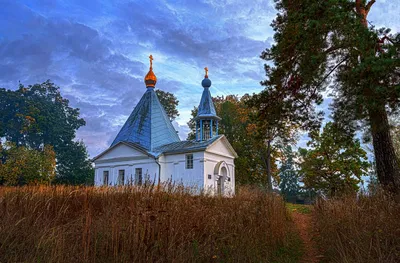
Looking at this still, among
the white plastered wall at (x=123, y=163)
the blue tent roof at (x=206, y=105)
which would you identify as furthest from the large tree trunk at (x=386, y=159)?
the blue tent roof at (x=206, y=105)

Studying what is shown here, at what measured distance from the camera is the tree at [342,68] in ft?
23.6

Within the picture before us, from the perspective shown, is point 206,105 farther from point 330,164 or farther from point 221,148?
point 330,164

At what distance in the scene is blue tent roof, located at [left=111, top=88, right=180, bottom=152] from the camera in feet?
82.5

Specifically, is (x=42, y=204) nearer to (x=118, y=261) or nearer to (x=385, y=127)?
(x=118, y=261)

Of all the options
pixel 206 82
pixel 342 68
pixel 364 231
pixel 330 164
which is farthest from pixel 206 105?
pixel 364 231

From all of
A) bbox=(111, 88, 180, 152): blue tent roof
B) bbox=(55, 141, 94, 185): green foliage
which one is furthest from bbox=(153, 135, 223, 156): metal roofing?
bbox=(55, 141, 94, 185): green foliage

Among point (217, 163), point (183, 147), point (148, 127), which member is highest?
point (148, 127)

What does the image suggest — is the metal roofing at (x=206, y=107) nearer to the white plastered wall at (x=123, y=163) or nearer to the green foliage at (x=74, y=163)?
the white plastered wall at (x=123, y=163)

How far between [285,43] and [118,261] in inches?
306

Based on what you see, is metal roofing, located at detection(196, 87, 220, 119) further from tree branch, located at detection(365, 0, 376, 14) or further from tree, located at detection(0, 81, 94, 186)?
tree, located at detection(0, 81, 94, 186)

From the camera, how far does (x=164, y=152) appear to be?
2350 cm

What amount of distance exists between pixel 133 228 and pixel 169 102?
32719 millimetres

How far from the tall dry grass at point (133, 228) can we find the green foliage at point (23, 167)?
995 inches

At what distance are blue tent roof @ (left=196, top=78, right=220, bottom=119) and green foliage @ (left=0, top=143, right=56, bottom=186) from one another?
1591 cm
